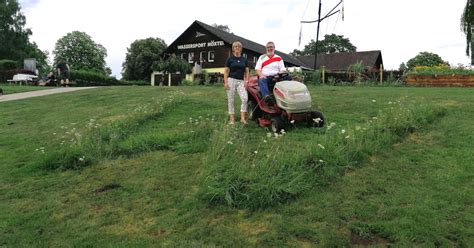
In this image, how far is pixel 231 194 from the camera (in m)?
4.51

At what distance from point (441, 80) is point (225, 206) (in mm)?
14956

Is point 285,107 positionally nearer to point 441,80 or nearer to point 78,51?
point 441,80

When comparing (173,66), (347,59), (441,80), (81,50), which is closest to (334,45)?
(347,59)

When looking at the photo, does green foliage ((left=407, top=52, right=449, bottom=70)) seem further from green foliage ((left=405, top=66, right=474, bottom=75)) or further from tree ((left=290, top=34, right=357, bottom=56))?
green foliage ((left=405, top=66, right=474, bottom=75))

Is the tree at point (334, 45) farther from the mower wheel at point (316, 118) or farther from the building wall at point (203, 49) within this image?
the mower wheel at point (316, 118)

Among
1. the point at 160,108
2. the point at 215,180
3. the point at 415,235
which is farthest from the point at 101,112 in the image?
the point at 415,235

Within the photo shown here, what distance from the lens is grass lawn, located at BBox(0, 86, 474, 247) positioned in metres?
3.78

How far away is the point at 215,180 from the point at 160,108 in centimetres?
541

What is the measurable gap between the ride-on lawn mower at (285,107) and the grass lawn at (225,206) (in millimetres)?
408

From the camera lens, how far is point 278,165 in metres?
4.79

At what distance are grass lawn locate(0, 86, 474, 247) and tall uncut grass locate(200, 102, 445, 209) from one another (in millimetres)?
100

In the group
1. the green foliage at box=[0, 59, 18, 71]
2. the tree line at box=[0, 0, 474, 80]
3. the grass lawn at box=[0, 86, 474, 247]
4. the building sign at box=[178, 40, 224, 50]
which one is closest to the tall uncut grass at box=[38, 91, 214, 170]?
the grass lawn at box=[0, 86, 474, 247]

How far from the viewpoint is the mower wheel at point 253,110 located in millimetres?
8339

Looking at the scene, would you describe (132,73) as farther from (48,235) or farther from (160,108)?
(48,235)
